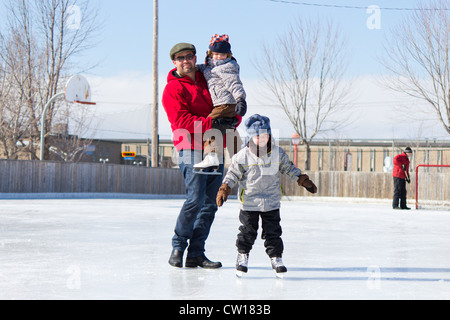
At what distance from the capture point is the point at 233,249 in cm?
589

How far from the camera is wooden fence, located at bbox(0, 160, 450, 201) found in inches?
712

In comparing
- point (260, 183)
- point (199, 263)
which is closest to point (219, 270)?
point (199, 263)

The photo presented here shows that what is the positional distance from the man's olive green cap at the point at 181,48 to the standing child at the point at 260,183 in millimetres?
681

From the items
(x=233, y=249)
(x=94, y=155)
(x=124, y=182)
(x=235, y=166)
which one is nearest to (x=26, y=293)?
(x=235, y=166)

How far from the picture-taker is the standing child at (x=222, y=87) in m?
4.22

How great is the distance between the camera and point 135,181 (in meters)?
22.1

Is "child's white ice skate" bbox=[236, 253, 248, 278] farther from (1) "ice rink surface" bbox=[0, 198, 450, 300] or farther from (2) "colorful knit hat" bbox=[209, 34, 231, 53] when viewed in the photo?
(2) "colorful knit hat" bbox=[209, 34, 231, 53]

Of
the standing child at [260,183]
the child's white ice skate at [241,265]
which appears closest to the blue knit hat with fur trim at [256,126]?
the standing child at [260,183]

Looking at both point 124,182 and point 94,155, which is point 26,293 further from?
point 94,155

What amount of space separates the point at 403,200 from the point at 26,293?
1322cm

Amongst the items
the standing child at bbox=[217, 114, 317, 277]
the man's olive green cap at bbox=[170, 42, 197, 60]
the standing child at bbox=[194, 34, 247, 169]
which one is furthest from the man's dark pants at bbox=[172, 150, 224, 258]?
the man's olive green cap at bbox=[170, 42, 197, 60]

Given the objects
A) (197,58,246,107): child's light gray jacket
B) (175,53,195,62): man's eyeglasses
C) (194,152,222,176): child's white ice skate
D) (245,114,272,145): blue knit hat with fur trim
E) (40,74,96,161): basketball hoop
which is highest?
(40,74,96,161): basketball hoop

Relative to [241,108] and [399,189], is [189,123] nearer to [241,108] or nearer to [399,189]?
[241,108]

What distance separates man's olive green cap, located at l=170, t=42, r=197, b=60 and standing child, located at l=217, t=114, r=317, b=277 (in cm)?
68
